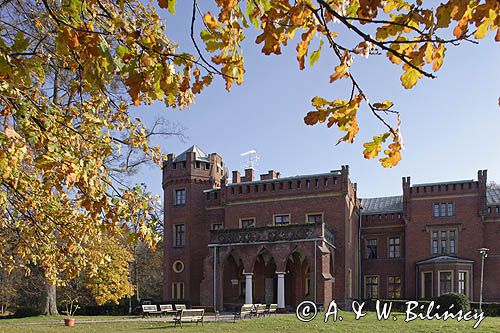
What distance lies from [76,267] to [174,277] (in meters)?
27.9

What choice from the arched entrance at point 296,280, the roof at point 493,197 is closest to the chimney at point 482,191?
the roof at point 493,197

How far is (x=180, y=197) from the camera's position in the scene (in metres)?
36.0

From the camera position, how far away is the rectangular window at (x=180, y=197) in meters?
35.8

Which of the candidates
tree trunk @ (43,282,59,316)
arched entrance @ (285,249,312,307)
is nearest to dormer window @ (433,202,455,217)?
arched entrance @ (285,249,312,307)

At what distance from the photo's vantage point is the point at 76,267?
786cm

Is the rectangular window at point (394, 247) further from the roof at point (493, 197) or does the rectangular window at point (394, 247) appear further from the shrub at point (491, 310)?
the shrub at point (491, 310)

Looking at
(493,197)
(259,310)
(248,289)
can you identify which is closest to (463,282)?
(493,197)

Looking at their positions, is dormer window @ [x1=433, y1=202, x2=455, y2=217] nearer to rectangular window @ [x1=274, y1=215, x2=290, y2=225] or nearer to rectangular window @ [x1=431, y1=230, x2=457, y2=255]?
rectangular window @ [x1=431, y1=230, x2=457, y2=255]

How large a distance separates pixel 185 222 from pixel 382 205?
13.2m

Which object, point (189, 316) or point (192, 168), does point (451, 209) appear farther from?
point (189, 316)

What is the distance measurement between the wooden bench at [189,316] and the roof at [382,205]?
1838 cm

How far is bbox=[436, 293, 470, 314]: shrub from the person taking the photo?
2664 cm

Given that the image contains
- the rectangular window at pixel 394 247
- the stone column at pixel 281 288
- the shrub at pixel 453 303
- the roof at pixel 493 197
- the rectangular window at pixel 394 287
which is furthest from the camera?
the rectangular window at pixel 394 247

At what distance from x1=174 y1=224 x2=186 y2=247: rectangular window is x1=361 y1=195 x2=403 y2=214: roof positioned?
449 inches
